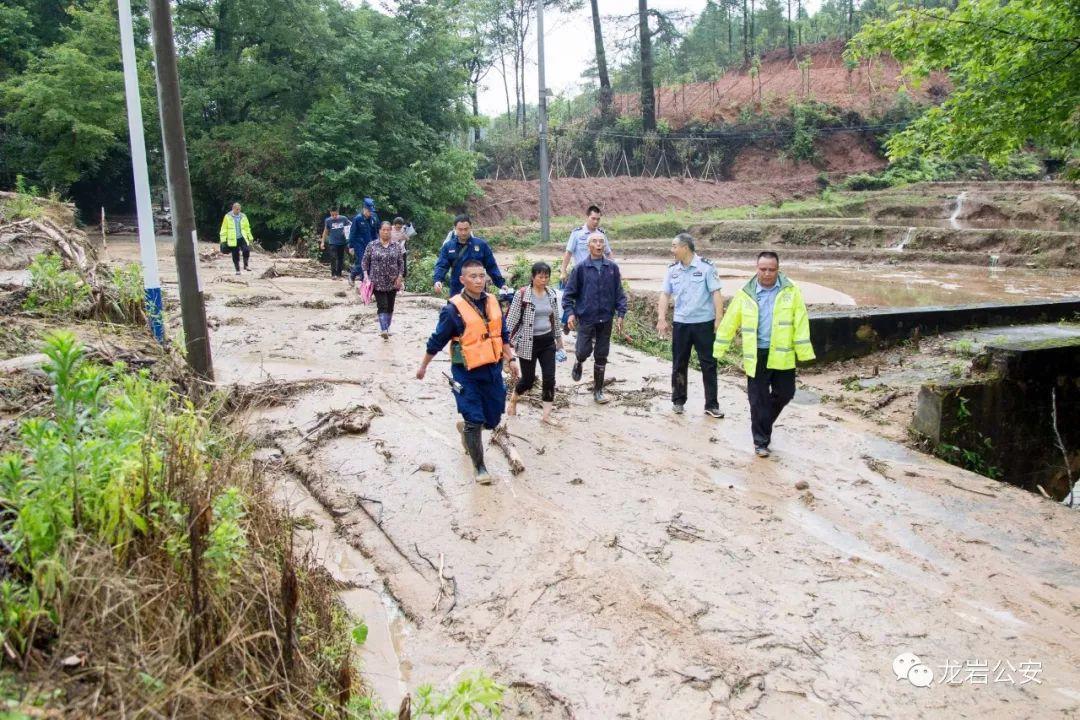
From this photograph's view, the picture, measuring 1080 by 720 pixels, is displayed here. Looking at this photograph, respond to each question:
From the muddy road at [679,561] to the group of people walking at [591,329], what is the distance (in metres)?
0.47

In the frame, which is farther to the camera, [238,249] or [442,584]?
[238,249]

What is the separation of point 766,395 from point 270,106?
25419 mm

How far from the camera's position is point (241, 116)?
27219mm

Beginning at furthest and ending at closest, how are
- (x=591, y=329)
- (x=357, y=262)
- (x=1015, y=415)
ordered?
1. (x=357, y=262)
2. (x=1015, y=415)
3. (x=591, y=329)

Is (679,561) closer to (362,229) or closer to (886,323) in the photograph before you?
(886,323)

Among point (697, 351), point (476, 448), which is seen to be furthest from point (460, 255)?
point (476, 448)

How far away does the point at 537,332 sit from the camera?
301 inches

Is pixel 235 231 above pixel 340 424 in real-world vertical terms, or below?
above

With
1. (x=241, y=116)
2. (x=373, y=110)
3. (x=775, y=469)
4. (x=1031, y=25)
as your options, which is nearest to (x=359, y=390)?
(x=775, y=469)

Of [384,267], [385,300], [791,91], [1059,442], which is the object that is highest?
[791,91]

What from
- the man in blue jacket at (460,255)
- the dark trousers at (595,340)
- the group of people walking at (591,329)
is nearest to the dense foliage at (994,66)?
the group of people walking at (591,329)

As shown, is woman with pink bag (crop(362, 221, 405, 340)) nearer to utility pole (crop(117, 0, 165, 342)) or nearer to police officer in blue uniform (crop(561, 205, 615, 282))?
police officer in blue uniform (crop(561, 205, 615, 282))

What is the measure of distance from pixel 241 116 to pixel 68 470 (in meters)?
27.4

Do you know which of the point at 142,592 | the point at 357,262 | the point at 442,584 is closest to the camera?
the point at 142,592
